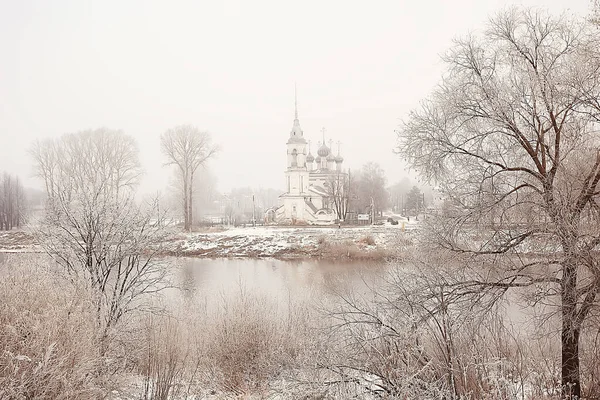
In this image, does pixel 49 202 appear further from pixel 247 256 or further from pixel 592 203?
pixel 247 256

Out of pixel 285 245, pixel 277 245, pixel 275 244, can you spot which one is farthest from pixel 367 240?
pixel 275 244

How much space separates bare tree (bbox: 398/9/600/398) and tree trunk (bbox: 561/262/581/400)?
0.02 m

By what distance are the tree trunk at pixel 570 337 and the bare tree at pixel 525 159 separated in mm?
16

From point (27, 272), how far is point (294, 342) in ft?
19.1

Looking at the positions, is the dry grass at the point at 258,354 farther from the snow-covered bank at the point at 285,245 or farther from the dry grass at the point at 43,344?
the snow-covered bank at the point at 285,245

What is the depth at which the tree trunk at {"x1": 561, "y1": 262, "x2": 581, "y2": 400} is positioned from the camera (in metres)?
6.96

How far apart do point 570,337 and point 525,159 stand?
304 cm

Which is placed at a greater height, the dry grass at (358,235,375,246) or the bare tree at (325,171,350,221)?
the bare tree at (325,171,350,221)

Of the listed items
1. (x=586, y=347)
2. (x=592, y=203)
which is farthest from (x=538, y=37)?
(x=586, y=347)

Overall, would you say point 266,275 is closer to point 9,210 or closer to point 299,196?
point 299,196

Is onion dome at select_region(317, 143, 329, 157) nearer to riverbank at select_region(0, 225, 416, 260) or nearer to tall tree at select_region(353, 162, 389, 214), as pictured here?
tall tree at select_region(353, 162, 389, 214)

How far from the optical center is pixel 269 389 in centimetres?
941

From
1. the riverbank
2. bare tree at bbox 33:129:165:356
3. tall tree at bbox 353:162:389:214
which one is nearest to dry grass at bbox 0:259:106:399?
bare tree at bbox 33:129:165:356

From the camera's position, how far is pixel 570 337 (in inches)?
282
